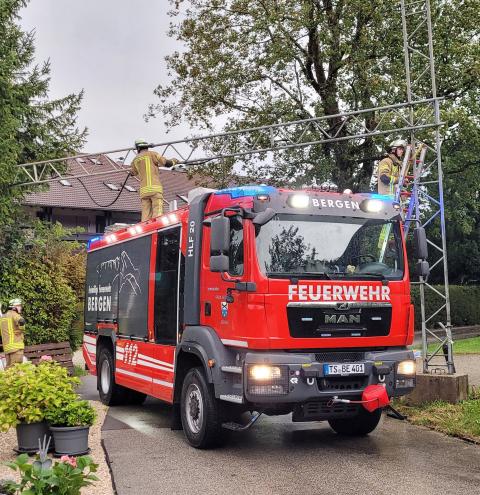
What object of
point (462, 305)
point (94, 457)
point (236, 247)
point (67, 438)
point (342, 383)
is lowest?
point (94, 457)

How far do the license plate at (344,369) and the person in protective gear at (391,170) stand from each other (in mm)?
4194

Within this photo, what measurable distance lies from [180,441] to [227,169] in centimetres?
1643

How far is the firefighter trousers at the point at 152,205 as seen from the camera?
1228 centimetres

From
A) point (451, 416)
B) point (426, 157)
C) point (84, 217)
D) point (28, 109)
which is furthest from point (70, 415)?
point (84, 217)

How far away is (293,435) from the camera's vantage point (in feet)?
29.9

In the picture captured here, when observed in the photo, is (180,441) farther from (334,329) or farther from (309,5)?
(309,5)

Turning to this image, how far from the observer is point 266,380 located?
7.31 m

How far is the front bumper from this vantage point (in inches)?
289

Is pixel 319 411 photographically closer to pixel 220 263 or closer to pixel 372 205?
pixel 220 263

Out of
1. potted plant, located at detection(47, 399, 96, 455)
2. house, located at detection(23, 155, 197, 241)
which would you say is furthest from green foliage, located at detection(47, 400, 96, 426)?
house, located at detection(23, 155, 197, 241)

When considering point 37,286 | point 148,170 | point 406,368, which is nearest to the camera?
point 406,368

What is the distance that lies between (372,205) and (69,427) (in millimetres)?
4137

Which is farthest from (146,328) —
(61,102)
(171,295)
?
(61,102)

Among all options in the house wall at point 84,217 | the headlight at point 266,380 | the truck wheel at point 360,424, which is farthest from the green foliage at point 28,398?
the house wall at point 84,217
